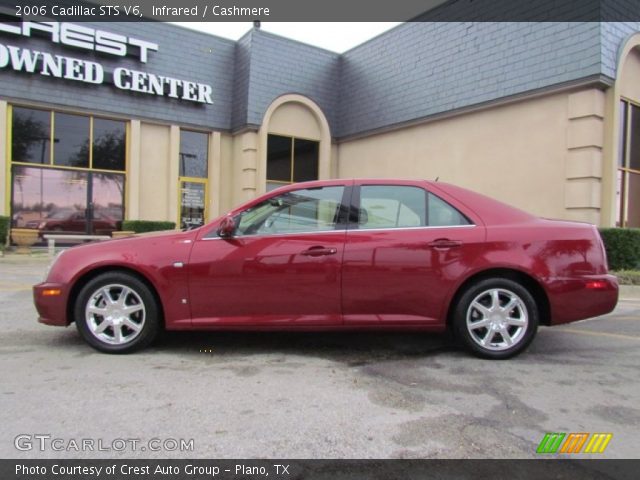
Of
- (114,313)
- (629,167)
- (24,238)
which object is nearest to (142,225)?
(24,238)

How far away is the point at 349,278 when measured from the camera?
4.30 metres

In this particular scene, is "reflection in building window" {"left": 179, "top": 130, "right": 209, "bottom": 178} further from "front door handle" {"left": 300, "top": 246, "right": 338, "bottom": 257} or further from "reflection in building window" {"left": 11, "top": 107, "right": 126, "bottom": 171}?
"front door handle" {"left": 300, "top": 246, "right": 338, "bottom": 257}

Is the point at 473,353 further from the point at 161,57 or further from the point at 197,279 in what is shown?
the point at 161,57

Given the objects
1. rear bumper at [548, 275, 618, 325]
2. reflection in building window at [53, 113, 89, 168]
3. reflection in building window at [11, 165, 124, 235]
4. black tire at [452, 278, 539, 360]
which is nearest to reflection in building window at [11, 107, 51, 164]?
reflection in building window at [53, 113, 89, 168]

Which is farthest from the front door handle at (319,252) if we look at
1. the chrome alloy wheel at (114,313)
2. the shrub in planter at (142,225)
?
the shrub in planter at (142,225)

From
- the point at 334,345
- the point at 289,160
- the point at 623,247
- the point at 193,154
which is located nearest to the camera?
the point at 334,345

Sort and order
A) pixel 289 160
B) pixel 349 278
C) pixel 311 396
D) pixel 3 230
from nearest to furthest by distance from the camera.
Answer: pixel 311 396 < pixel 349 278 < pixel 3 230 < pixel 289 160

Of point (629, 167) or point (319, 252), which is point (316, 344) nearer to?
point (319, 252)

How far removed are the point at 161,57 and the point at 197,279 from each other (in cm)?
1302

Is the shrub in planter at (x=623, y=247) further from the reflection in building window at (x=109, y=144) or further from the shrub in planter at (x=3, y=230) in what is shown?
the shrub in planter at (x=3, y=230)

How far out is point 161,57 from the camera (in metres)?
15.3

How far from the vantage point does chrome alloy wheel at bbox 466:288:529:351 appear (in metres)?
4.34

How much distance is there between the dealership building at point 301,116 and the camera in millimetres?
11289

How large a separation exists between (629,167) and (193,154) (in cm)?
1249
